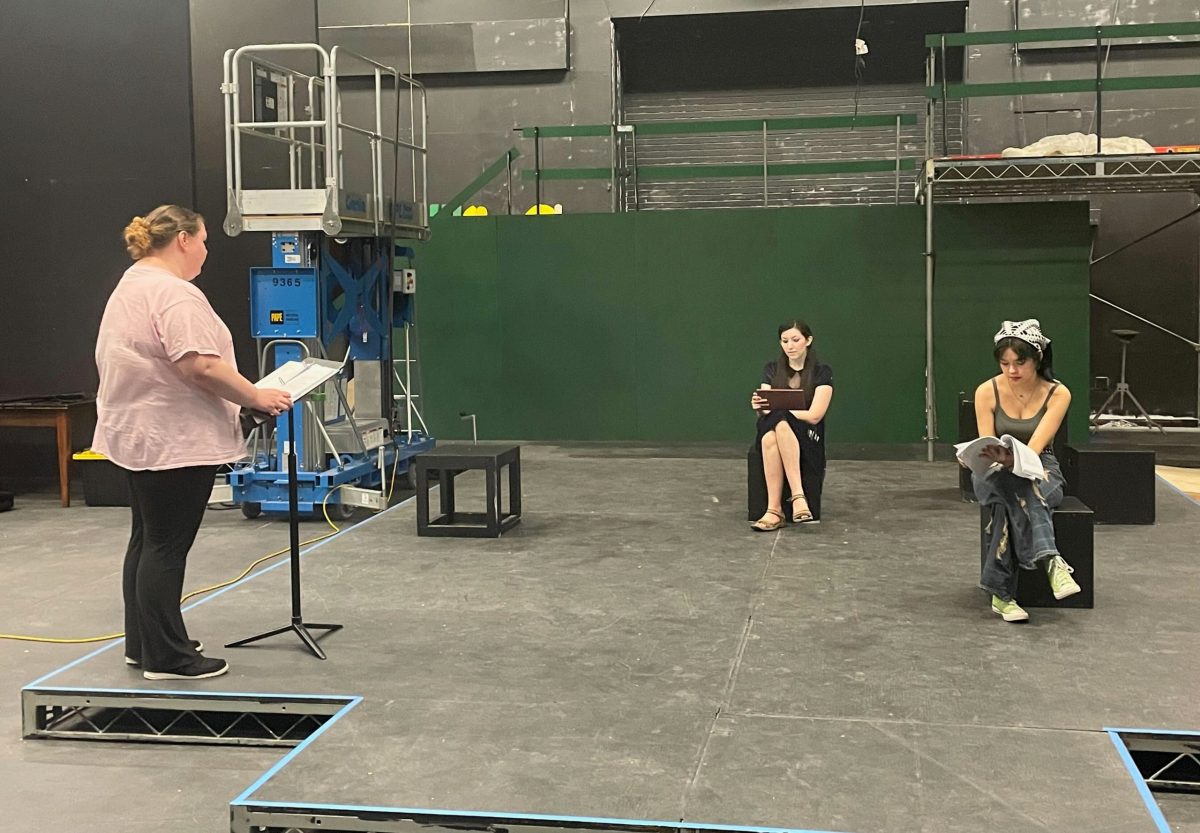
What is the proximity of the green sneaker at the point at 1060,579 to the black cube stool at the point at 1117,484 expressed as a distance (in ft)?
6.82

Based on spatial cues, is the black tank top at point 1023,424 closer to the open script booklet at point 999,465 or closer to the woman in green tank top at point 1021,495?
the woman in green tank top at point 1021,495

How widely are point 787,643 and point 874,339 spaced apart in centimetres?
680

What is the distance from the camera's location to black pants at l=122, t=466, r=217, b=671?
4.25 metres

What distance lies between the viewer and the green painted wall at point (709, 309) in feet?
35.3

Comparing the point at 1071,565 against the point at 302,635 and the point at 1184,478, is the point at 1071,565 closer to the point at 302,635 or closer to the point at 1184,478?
the point at 302,635

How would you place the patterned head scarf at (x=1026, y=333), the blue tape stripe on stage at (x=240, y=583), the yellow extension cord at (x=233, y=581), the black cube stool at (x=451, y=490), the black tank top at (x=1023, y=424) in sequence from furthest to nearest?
1. the black cube stool at (x=451, y=490)
2. the black tank top at (x=1023, y=424)
3. the patterned head scarf at (x=1026, y=333)
4. the yellow extension cord at (x=233, y=581)
5. the blue tape stripe on stage at (x=240, y=583)

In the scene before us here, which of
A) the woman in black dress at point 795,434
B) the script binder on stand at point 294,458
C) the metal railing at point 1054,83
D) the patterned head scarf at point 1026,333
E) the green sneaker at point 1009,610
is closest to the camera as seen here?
the script binder on stand at point 294,458

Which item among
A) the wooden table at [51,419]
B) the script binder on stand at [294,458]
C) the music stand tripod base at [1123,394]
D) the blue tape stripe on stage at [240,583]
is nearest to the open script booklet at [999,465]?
the script binder on stand at [294,458]

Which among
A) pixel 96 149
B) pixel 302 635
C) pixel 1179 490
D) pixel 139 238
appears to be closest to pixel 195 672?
pixel 302 635

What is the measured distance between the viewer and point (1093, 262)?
41.7ft

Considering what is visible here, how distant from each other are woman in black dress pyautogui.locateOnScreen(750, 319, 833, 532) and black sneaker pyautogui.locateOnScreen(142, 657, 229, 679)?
342 cm

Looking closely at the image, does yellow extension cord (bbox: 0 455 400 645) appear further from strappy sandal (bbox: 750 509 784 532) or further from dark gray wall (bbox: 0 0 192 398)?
dark gray wall (bbox: 0 0 192 398)

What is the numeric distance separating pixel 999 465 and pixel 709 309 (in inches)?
263

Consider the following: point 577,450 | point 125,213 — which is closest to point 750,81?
point 577,450
